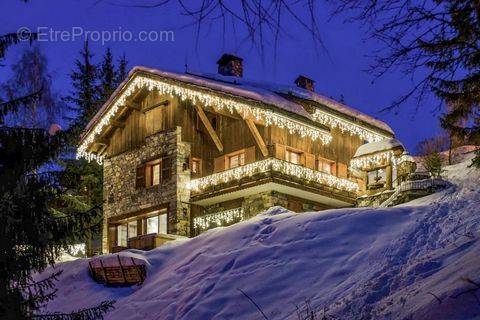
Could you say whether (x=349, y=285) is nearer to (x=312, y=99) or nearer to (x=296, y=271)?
(x=296, y=271)

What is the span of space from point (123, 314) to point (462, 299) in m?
11.5

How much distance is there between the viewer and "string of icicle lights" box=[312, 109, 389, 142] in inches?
1150

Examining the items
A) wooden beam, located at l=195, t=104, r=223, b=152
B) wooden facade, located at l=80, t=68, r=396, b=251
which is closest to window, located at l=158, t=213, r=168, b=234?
wooden facade, located at l=80, t=68, r=396, b=251

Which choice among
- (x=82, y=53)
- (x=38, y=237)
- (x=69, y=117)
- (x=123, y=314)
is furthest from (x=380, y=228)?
(x=82, y=53)

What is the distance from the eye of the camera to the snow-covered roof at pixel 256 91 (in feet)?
83.3

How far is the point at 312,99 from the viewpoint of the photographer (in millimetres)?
28531

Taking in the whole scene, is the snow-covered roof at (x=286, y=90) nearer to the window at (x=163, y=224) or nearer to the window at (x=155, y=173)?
the window at (x=155, y=173)

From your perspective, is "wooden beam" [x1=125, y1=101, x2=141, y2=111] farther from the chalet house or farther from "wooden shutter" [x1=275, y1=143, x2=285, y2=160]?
"wooden shutter" [x1=275, y1=143, x2=285, y2=160]

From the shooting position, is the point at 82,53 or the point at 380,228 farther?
the point at 82,53

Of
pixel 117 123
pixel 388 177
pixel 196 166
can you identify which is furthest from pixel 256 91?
pixel 117 123

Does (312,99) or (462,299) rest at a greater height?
(312,99)

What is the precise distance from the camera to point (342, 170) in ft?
101

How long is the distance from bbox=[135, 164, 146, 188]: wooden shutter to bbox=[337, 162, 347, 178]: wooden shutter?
9.82 metres

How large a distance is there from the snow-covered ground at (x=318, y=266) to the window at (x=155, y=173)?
8.47 metres
